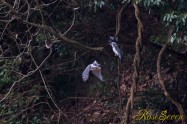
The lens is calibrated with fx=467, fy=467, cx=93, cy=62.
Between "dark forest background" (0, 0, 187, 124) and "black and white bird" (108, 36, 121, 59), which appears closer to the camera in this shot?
"dark forest background" (0, 0, 187, 124)

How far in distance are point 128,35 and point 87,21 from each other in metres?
0.56

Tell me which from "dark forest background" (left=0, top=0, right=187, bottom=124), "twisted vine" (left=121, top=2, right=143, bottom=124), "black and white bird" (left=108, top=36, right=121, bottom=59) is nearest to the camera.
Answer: "twisted vine" (left=121, top=2, right=143, bottom=124)

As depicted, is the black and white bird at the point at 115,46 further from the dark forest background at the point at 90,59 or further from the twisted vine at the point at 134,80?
the twisted vine at the point at 134,80

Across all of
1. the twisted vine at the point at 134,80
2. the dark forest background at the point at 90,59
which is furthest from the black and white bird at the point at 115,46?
the twisted vine at the point at 134,80

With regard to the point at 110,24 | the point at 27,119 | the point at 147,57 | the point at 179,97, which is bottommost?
the point at 27,119

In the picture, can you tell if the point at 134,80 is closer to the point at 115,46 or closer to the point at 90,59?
the point at 115,46

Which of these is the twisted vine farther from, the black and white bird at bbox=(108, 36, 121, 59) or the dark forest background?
the black and white bird at bbox=(108, 36, 121, 59)

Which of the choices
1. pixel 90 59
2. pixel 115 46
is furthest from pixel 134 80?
pixel 90 59

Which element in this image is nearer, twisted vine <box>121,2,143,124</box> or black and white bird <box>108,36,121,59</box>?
twisted vine <box>121,2,143,124</box>

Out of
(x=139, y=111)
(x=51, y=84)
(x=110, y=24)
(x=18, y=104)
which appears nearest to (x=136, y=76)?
(x=139, y=111)

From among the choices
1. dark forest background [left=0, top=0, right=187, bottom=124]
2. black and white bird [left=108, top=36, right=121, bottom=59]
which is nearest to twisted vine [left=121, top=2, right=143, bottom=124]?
dark forest background [left=0, top=0, right=187, bottom=124]

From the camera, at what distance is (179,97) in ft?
15.6

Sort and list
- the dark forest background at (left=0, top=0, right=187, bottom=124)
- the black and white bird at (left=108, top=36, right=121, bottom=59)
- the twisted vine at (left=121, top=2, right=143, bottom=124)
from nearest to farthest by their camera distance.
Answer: the twisted vine at (left=121, top=2, right=143, bottom=124) → the dark forest background at (left=0, top=0, right=187, bottom=124) → the black and white bird at (left=108, top=36, right=121, bottom=59)

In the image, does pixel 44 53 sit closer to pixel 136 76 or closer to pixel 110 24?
pixel 110 24
